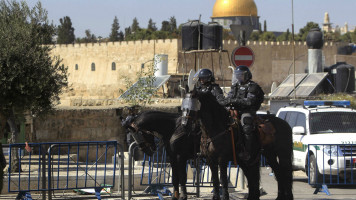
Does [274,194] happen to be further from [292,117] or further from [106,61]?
[106,61]

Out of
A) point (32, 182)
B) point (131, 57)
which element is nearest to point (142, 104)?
point (32, 182)

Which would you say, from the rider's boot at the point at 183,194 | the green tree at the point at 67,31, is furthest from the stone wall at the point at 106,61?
the rider's boot at the point at 183,194

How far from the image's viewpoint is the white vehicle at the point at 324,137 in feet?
41.1

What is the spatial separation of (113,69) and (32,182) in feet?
183

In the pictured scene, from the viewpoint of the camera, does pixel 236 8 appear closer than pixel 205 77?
No

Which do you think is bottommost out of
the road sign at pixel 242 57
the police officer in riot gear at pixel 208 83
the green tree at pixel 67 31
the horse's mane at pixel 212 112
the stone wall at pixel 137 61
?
the horse's mane at pixel 212 112

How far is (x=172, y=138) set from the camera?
10203mm

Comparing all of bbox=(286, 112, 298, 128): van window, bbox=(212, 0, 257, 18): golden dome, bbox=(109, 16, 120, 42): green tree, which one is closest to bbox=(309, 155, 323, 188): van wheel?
bbox=(286, 112, 298, 128): van window

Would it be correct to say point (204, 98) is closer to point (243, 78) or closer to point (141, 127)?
point (243, 78)

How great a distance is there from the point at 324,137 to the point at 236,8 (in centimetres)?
8053

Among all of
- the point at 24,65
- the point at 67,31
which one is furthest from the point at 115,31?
the point at 24,65

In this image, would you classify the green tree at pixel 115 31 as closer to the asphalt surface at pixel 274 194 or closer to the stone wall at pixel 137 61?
the stone wall at pixel 137 61

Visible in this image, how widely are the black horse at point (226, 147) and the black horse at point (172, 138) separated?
0.73 m

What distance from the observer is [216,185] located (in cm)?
960
